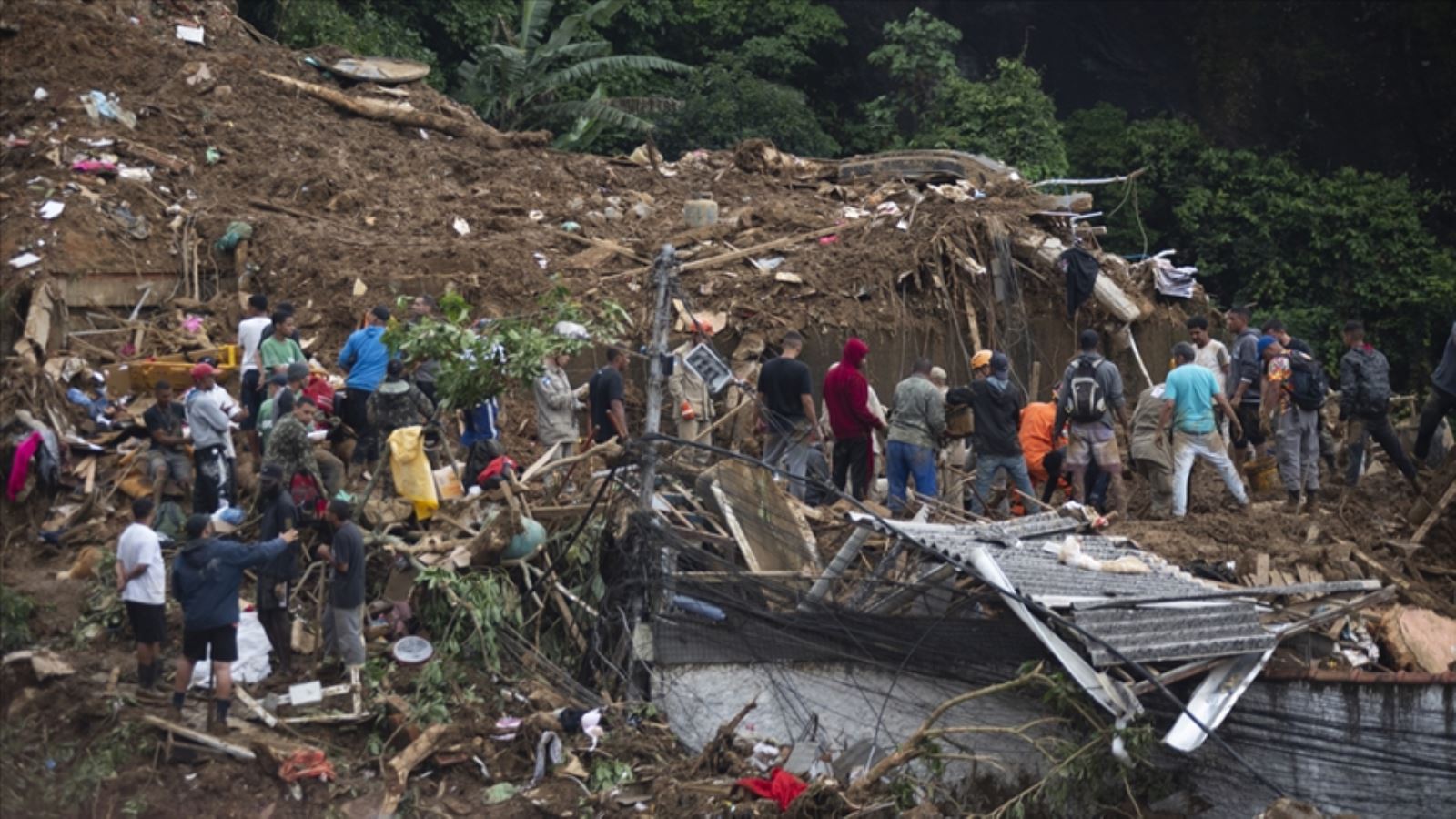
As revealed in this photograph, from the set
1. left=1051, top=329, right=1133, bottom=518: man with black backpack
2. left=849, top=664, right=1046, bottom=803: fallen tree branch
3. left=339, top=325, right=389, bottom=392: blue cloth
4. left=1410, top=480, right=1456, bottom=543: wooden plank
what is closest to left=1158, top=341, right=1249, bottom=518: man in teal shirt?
left=1051, top=329, right=1133, bottom=518: man with black backpack

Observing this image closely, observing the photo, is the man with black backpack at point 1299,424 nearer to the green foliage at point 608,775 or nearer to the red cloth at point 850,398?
the red cloth at point 850,398

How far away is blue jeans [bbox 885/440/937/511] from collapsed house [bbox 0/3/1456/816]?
0.49 metres

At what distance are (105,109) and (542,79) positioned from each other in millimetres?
6917

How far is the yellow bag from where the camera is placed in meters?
11.8

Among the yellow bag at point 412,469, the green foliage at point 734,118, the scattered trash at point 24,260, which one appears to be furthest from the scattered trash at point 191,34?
the yellow bag at point 412,469

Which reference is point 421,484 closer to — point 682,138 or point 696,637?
point 696,637

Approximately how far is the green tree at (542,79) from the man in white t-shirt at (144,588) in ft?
41.0

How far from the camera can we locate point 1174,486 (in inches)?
512

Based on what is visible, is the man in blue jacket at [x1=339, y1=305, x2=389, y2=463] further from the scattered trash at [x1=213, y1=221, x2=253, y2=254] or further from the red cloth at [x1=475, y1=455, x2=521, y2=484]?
the scattered trash at [x1=213, y1=221, x2=253, y2=254]

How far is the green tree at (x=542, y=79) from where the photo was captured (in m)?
22.5

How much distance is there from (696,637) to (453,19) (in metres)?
15.4

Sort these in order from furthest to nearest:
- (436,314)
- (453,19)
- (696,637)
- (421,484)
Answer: (453,19) < (436,314) < (421,484) < (696,637)

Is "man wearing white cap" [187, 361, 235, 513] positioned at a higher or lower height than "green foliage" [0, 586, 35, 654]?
higher

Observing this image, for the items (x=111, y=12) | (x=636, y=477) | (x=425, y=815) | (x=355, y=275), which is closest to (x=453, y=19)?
(x=111, y=12)
